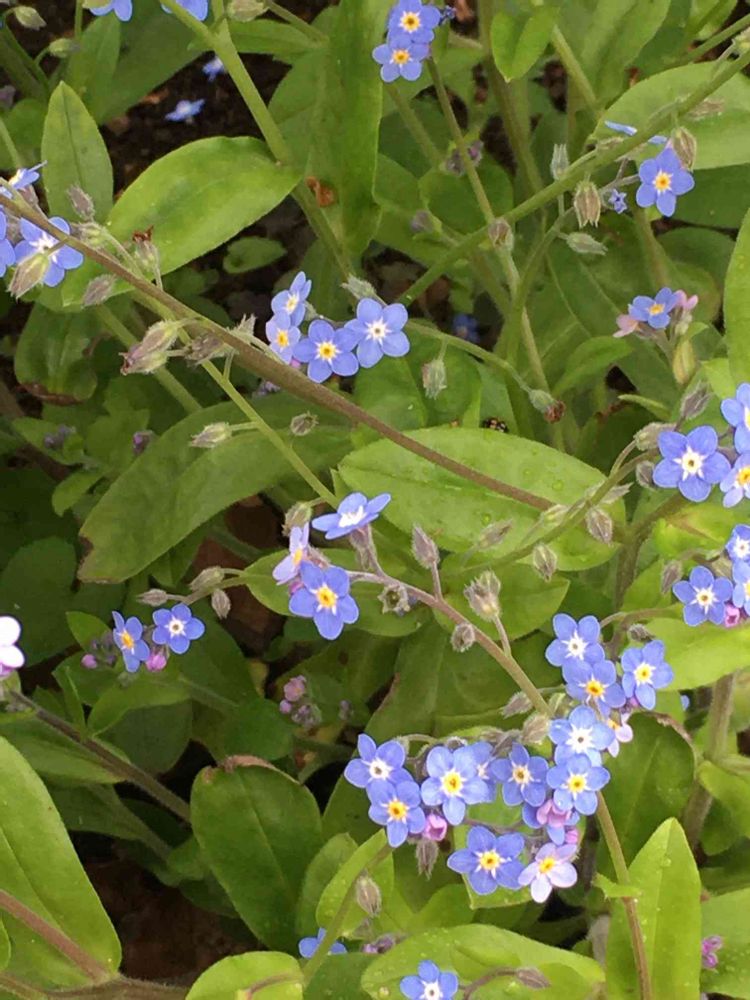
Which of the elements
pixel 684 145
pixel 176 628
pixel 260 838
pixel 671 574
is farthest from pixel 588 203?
pixel 260 838

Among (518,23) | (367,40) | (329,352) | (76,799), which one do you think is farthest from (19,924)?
(518,23)

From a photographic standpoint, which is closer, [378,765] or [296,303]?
[378,765]

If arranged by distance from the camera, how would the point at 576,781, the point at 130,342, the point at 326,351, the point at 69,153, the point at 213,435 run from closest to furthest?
1. the point at 576,781
2. the point at 213,435
3. the point at 326,351
4. the point at 69,153
5. the point at 130,342

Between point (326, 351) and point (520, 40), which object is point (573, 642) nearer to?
point (326, 351)

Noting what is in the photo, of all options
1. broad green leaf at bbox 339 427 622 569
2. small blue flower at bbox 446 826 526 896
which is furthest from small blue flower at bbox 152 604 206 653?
small blue flower at bbox 446 826 526 896

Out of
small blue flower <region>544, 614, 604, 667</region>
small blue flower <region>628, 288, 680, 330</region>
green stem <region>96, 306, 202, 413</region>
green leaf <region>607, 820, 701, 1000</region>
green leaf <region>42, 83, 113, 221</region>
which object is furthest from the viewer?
green stem <region>96, 306, 202, 413</region>

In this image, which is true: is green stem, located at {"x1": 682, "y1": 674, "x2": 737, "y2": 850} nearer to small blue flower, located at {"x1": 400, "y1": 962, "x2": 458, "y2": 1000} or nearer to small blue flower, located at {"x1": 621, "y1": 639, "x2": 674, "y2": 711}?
small blue flower, located at {"x1": 621, "y1": 639, "x2": 674, "y2": 711}
